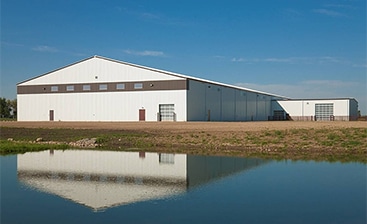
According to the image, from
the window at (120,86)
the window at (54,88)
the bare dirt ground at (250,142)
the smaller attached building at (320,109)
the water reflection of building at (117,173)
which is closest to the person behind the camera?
the water reflection of building at (117,173)

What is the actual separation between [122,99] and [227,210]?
42.2m

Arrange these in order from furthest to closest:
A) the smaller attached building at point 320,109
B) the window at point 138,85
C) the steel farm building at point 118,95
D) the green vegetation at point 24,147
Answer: the smaller attached building at point 320,109 → the window at point 138,85 → the steel farm building at point 118,95 → the green vegetation at point 24,147

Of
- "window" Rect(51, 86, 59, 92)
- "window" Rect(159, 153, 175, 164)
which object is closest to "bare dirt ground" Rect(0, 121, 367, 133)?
"window" Rect(159, 153, 175, 164)

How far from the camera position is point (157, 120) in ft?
163

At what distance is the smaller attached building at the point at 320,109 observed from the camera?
67.3 metres

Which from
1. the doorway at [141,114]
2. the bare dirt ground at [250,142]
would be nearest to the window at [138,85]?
the doorway at [141,114]

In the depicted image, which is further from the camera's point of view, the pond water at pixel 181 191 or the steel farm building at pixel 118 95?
the steel farm building at pixel 118 95

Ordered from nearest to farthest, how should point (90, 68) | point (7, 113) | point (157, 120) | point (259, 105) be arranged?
1. point (157, 120)
2. point (90, 68)
3. point (259, 105)
4. point (7, 113)

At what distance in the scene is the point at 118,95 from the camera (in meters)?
A: 51.7

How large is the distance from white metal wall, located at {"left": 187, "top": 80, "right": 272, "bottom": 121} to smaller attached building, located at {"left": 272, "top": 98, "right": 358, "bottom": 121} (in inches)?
198

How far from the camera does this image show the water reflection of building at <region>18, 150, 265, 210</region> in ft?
41.3

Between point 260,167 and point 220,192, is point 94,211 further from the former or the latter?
point 260,167

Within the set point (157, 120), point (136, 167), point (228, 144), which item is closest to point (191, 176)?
point (136, 167)

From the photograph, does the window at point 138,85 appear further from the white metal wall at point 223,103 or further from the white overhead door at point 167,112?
the white metal wall at point 223,103
